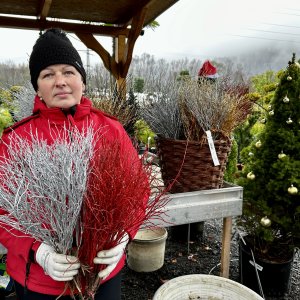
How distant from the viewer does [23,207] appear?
2.74ft

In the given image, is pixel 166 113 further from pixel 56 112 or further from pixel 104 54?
pixel 104 54

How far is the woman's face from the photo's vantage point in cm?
126

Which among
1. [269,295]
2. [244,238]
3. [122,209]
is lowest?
[269,295]

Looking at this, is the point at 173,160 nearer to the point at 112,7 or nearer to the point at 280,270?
the point at 280,270

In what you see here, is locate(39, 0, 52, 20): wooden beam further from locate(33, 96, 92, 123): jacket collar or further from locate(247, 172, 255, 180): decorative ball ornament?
locate(247, 172, 255, 180): decorative ball ornament

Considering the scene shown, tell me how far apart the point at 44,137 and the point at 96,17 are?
354 cm

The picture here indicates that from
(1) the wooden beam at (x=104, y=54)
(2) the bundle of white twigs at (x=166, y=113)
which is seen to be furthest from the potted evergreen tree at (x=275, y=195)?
(1) the wooden beam at (x=104, y=54)

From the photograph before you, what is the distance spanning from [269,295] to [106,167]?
2184 millimetres

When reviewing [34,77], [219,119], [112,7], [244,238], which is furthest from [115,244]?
[112,7]

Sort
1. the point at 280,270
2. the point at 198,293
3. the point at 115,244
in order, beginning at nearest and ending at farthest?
the point at 115,244, the point at 198,293, the point at 280,270

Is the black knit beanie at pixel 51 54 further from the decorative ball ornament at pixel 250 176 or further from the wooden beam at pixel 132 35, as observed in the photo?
the wooden beam at pixel 132 35

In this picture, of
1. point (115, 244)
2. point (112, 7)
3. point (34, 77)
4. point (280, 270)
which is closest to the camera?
point (115, 244)

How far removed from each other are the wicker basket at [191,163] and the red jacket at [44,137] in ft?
1.57

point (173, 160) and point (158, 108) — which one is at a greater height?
point (158, 108)
